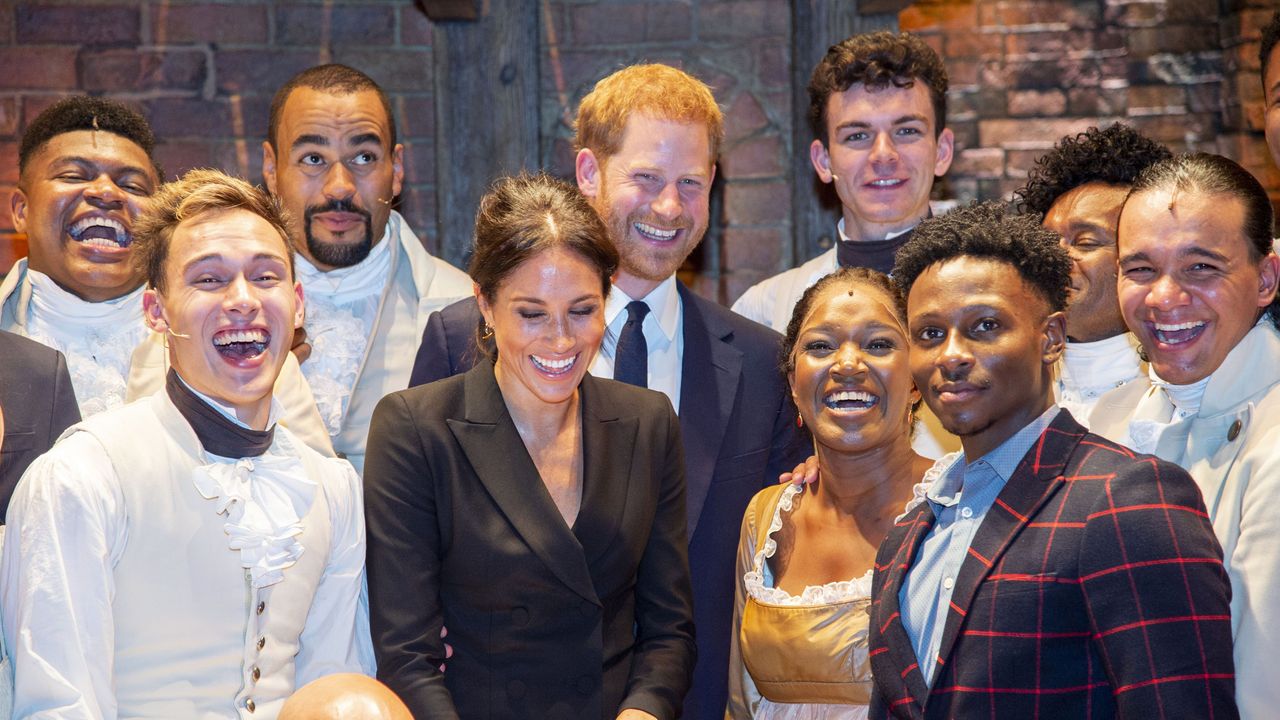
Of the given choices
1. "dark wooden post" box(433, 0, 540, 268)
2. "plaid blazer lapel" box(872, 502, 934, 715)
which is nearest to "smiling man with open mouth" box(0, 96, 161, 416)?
"dark wooden post" box(433, 0, 540, 268)

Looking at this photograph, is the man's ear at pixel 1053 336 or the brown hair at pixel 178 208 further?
the brown hair at pixel 178 208

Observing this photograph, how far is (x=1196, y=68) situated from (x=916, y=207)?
1564mm

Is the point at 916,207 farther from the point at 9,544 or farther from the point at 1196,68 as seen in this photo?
the point at 9,544

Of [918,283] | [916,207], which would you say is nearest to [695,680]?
[918,283]

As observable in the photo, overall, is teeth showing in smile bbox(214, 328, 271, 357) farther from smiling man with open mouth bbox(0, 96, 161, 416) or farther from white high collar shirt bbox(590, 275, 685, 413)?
smiling man with open mouth bbox(0, 96, 161, 416)

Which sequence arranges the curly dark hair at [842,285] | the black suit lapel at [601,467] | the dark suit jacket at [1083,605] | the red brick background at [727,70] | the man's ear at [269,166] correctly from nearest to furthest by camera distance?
the dark suit jacket at [1083,605], the black suit lapel at [601,467], the curly dark hair at [842,285], the man's ear at [269,166], the red brick background at [727,70]

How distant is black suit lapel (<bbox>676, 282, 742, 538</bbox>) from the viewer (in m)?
2.97

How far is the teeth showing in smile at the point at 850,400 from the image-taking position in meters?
2.69

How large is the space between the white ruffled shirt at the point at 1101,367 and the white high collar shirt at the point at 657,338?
0.93 meters

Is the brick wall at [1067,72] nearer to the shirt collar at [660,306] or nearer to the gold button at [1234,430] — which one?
the shirt collar at [660,306]

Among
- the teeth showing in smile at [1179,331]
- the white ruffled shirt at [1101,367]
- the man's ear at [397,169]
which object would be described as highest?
the man's ear at [397,169]

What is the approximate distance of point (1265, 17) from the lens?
13.9ft

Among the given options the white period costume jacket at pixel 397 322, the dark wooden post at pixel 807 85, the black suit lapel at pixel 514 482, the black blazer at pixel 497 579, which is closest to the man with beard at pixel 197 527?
the black blazer at pixel 497 579

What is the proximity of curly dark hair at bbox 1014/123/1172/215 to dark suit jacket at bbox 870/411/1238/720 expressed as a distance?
1.32 metres
